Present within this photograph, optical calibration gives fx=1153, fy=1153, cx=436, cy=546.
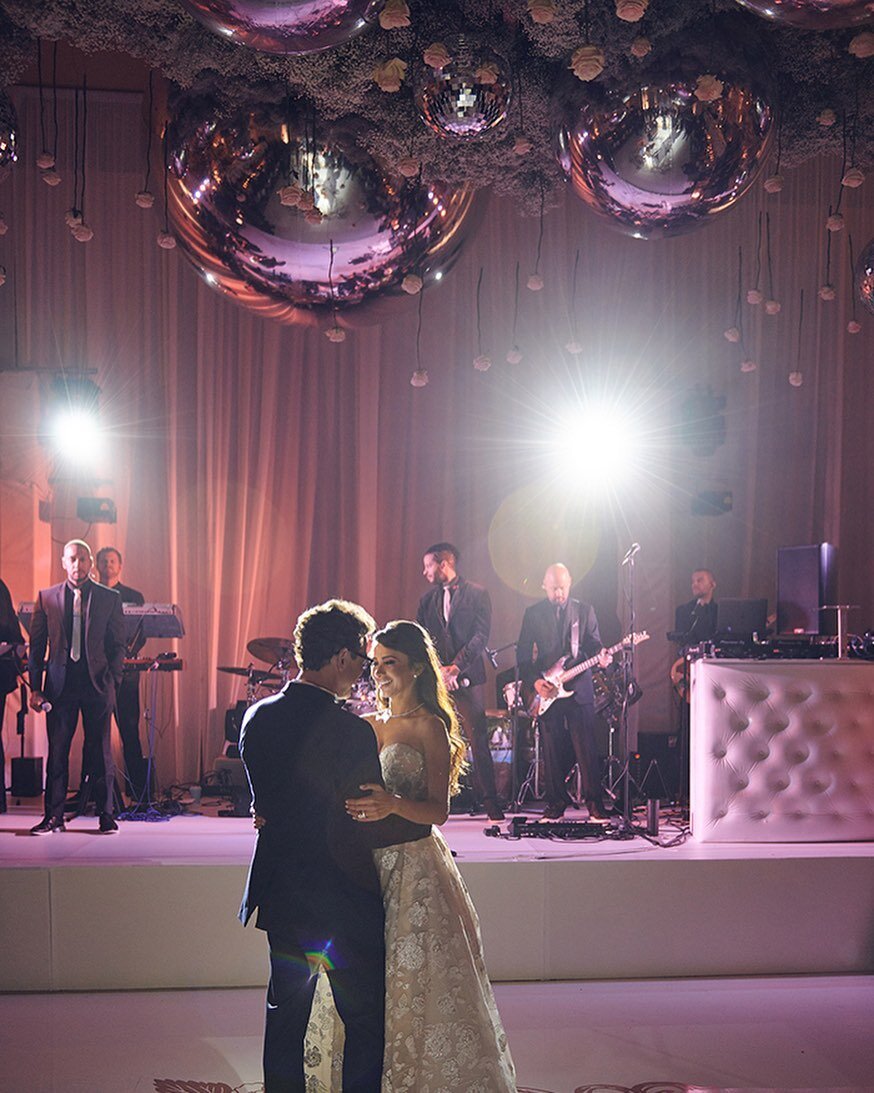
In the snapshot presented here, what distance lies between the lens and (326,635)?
306 cm

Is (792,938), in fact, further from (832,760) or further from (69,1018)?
(69,1018)

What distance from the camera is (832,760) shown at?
21.0ft

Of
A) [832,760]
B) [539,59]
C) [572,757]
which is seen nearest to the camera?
[539,59]

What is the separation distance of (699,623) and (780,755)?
2664 mm

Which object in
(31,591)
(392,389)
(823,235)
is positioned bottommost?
(31,591)

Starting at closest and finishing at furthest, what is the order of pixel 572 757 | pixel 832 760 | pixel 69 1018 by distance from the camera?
pixel 69 1018
pixel 832 760
pixel 572 757

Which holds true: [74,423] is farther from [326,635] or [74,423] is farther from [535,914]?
[326,635]

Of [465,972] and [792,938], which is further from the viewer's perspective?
[792,938]

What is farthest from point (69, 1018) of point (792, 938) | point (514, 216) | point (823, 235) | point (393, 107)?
point (823, 235)

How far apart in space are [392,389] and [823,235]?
412cm

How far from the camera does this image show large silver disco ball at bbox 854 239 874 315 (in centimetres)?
478

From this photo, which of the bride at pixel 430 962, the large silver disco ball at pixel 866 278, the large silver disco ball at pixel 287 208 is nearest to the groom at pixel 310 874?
the bride at pixel 430 962

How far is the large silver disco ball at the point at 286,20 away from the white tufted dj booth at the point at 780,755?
4483 millimetres

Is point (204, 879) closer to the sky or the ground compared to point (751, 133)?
closer to the ground
